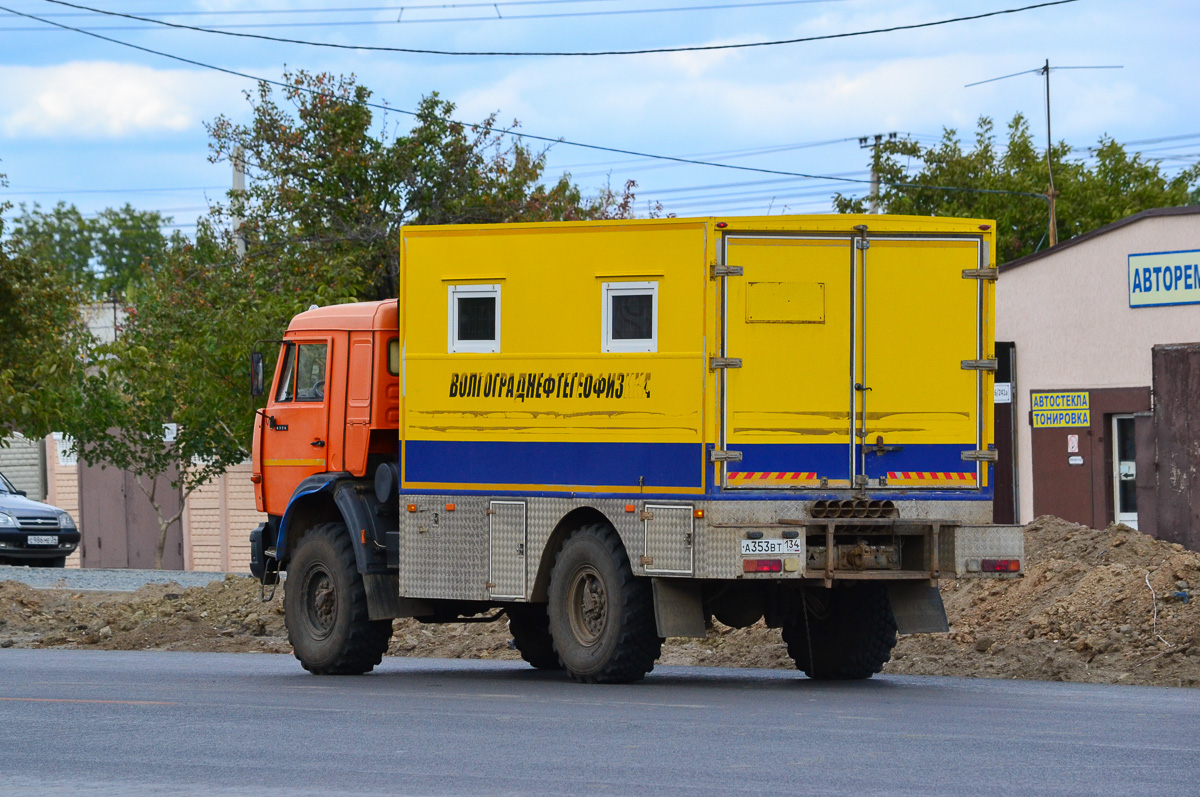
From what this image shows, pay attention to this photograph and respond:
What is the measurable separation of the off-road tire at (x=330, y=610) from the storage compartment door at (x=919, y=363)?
4.35 meters

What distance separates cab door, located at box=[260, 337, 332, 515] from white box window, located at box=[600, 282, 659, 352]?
3115 millimetres

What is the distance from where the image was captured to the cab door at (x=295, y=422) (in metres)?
15.6

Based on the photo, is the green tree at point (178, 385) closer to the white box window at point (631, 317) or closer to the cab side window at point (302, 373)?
the cab side window at point (302, 373)

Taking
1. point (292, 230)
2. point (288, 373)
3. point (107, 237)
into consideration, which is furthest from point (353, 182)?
point (107, 237)

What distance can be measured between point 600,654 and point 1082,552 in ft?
28.7

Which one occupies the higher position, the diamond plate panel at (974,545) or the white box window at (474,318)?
the white box window at (474,318)

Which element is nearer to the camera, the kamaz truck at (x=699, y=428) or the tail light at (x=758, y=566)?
the tail light at (x=758, y=566)

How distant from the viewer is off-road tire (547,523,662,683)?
43.7 ft

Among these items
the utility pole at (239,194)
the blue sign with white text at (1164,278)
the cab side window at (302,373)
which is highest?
the utility pole at (239,194)

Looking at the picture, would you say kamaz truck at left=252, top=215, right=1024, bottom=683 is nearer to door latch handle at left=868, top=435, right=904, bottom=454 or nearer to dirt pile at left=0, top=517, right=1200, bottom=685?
door latch handle at left=868, top=435, right=904, bottom=454

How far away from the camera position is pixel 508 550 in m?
14.1

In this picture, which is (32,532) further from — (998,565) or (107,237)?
(107,237)

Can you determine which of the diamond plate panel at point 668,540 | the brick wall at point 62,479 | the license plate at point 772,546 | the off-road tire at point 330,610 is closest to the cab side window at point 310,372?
the off-road tire at point 330,610

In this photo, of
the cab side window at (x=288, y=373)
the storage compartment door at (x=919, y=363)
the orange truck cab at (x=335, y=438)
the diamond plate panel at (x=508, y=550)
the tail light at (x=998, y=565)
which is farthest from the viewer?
the cab side window at (x=288, y=373)
